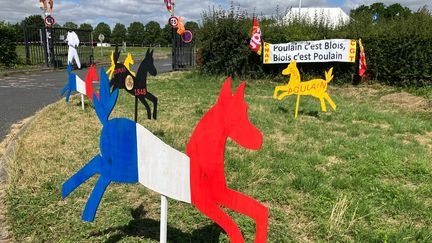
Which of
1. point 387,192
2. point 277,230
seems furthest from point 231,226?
point 387,192

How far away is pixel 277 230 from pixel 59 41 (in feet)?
55.3

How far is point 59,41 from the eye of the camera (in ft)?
54.7

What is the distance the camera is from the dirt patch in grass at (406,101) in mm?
8145

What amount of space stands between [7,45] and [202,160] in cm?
1808

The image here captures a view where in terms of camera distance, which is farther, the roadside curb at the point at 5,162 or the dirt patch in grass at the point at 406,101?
the dirt patch in grass at the point at 406,101

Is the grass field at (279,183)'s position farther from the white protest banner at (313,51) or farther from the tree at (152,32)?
the tree at (152,32)

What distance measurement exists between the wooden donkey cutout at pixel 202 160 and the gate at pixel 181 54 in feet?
40.3

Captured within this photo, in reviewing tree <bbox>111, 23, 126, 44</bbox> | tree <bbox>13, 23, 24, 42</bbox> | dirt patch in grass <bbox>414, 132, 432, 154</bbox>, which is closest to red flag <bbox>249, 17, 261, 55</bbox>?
dirt patch in grass <bbox>414, 132, 432, 154</bbox>

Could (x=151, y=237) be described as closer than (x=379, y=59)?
Yes

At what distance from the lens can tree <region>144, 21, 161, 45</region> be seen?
7469 cm

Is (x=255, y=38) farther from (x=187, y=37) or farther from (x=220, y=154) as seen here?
(x=220, y=154)

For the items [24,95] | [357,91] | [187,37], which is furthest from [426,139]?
[187,37]

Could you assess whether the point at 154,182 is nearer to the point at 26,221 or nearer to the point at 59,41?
the point at 26,221

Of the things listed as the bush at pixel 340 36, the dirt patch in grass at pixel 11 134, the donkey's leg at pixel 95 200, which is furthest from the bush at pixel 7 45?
the donkey's leg at pixel 95 200
